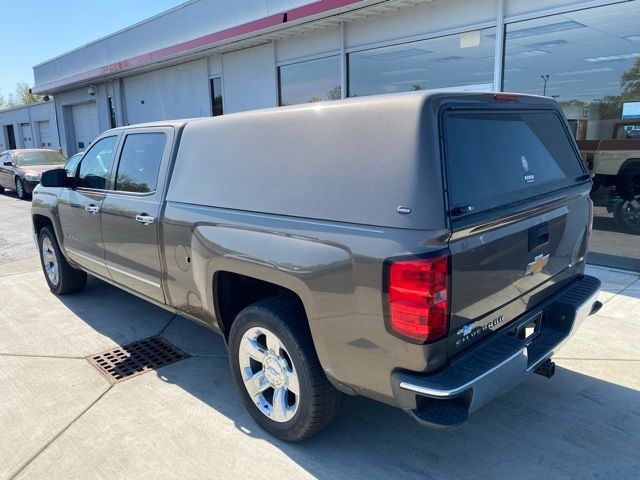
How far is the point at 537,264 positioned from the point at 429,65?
6917 millimetres

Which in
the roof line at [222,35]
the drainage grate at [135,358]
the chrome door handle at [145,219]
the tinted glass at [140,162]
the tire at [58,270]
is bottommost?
the drainage grate at [135,358]

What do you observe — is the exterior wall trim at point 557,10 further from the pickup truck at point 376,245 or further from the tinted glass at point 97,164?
the tinted glass at point 97,164

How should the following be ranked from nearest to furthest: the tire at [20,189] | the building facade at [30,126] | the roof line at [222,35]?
1. the roof line at [222,35]
2. the tire at [20,189]
3. the building facade at [30,126]

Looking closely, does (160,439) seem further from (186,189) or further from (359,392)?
(186,189)

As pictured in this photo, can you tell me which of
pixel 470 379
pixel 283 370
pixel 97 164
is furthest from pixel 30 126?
pixel 470 379

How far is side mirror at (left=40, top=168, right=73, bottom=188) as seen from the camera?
4.75 metres

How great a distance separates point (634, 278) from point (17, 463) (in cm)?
627

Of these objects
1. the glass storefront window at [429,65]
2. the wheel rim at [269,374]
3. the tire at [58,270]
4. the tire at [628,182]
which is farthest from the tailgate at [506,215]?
the glass storefront window at [429,65]

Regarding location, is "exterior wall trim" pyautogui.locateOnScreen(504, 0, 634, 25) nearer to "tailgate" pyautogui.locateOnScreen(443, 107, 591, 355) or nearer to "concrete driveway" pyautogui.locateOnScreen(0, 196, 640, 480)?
"tailgate" pyautogui.locateOnScreen(443, 107, 591, 355)

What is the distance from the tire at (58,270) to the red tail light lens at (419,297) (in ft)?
14.8

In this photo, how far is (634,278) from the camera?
5863 mm

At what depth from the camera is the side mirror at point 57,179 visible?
475 centimetres

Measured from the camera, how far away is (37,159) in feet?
51.9

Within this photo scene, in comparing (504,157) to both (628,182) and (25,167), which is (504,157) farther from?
(25,167)
